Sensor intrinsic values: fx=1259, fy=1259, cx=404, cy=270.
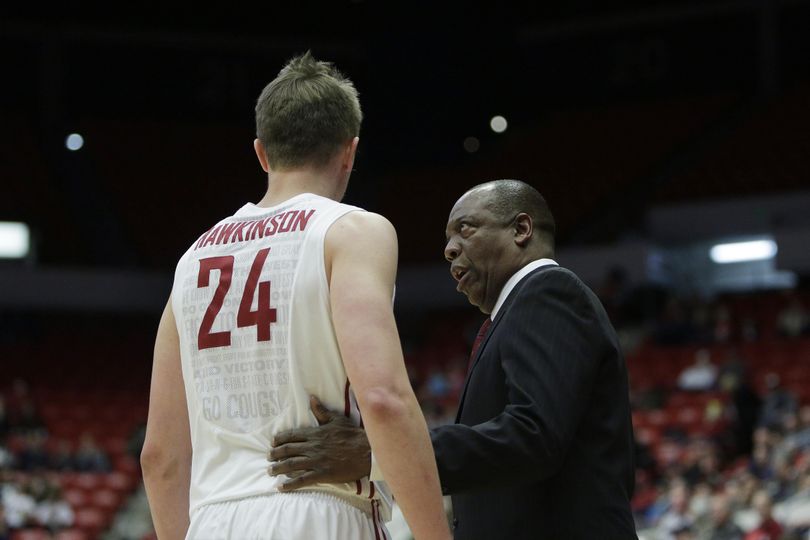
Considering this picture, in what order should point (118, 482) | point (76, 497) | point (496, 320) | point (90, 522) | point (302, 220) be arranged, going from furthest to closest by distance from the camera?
point (118, 482), point (76, 497), point (90, 522), point (496, 320), point (302, 220)

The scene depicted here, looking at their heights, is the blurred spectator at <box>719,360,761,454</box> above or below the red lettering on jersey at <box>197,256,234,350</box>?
below

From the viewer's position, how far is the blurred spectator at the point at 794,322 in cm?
1766

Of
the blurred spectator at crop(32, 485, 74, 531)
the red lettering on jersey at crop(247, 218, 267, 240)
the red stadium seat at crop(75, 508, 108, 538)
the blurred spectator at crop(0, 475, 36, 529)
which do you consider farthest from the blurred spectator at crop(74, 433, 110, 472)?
the red lettering on jersey at crop(247, 218, 267, 240)

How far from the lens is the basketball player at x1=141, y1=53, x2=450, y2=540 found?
2.72 m

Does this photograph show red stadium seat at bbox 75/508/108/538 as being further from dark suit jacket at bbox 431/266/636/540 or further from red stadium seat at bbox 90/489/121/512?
dark suit jacket at bbox 431/266/636/540

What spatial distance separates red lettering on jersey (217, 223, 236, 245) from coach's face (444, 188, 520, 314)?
0.60 metres

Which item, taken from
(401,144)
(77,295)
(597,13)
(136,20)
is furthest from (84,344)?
(597,13)

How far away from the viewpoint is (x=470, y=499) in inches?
126

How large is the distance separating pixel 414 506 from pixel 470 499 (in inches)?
20.0

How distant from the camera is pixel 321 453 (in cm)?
280

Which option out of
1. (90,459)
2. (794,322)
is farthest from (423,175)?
(90,459)

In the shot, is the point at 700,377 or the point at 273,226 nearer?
the point at 273,226

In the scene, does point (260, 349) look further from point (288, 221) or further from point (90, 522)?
point (90, 522)

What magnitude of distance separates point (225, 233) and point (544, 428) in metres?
0.89
